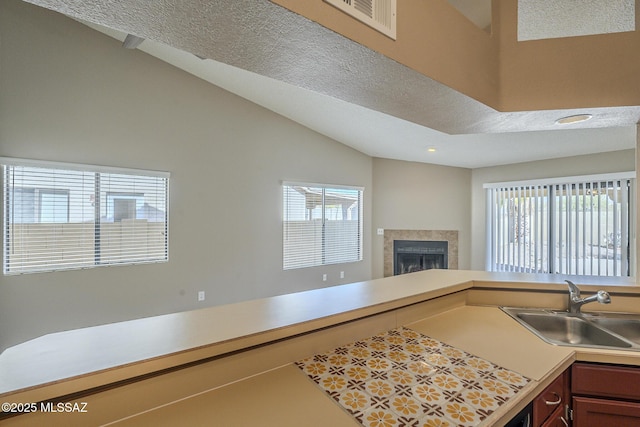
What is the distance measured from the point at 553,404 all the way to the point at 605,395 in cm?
32

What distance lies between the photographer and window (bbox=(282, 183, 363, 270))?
5016 mm

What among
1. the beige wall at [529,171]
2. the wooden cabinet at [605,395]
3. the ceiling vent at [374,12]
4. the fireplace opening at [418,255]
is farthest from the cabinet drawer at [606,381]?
the fireplace opening at [418,255]

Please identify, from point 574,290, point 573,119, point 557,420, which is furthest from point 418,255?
point 557,420

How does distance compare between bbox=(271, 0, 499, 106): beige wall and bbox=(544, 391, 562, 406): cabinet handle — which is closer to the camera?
bbox=(271, 0, 499, 106): beige wall

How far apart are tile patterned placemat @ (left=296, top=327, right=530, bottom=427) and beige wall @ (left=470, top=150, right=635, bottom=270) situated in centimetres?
494

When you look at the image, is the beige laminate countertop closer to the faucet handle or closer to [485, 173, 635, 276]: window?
the faucet handle

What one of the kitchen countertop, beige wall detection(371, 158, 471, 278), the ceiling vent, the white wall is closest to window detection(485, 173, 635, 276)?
beige wall detection(371, 158, 471, 278)

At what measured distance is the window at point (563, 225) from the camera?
166 inches

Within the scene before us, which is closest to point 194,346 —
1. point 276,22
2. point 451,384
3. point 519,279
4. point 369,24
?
point 451,384

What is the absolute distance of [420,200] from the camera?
20.3 ft

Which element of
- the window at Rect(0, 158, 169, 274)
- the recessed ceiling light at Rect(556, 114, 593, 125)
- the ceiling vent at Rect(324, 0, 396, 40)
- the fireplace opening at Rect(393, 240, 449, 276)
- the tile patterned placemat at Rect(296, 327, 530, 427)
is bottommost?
the fireplace opening at Rect(393, 240, 449, 276)

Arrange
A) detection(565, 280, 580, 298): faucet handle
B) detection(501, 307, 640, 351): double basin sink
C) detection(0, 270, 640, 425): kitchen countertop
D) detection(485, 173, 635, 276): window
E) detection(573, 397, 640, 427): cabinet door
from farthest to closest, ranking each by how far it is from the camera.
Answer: detection(485, 173, 635, 276): window < detection(565, 280, 580, 298): faucet handle < detection(501, 307, 640, 351): double basin sink < detection(573, 397, 640, 427): cabinet door < detection(0, 270, 640, 425): kitchen countertop

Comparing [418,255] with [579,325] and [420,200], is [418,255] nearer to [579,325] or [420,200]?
[420,200]

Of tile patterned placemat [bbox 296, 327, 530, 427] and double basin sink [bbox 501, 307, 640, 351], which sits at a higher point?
tile patterned placemat [bbox 296, 327, 530, 427]
